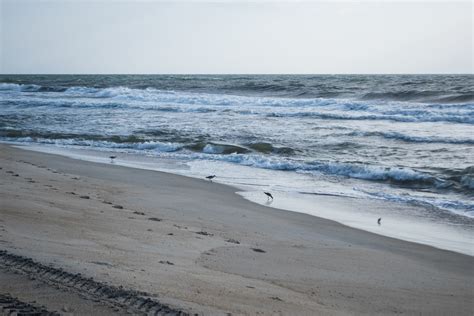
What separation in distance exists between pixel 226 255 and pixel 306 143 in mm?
10342

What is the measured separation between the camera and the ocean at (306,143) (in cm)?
900

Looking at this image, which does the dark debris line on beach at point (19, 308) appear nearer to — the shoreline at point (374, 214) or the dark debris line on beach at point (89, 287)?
the dark debris line on beach at point (89, 287)

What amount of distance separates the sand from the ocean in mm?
1469

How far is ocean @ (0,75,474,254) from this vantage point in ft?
29.5

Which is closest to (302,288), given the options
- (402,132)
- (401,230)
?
(401,230)

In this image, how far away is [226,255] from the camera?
4.61 m

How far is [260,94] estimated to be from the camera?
123 ft

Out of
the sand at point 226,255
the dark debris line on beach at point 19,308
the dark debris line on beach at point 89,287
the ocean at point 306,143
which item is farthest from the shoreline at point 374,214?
the dark debris line on beach at point 19,308

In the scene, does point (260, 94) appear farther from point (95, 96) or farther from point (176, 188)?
point (176, 188)

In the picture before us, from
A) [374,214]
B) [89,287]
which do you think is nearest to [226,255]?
[89,287]

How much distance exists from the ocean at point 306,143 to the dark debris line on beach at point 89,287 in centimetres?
466

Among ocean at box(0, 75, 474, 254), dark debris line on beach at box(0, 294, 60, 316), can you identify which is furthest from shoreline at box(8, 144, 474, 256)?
dark debris line on beach at box(0, 294, 60, 316)

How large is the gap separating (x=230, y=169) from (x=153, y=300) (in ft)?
27.3

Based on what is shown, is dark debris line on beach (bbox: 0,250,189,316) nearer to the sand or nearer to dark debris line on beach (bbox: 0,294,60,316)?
the sand
